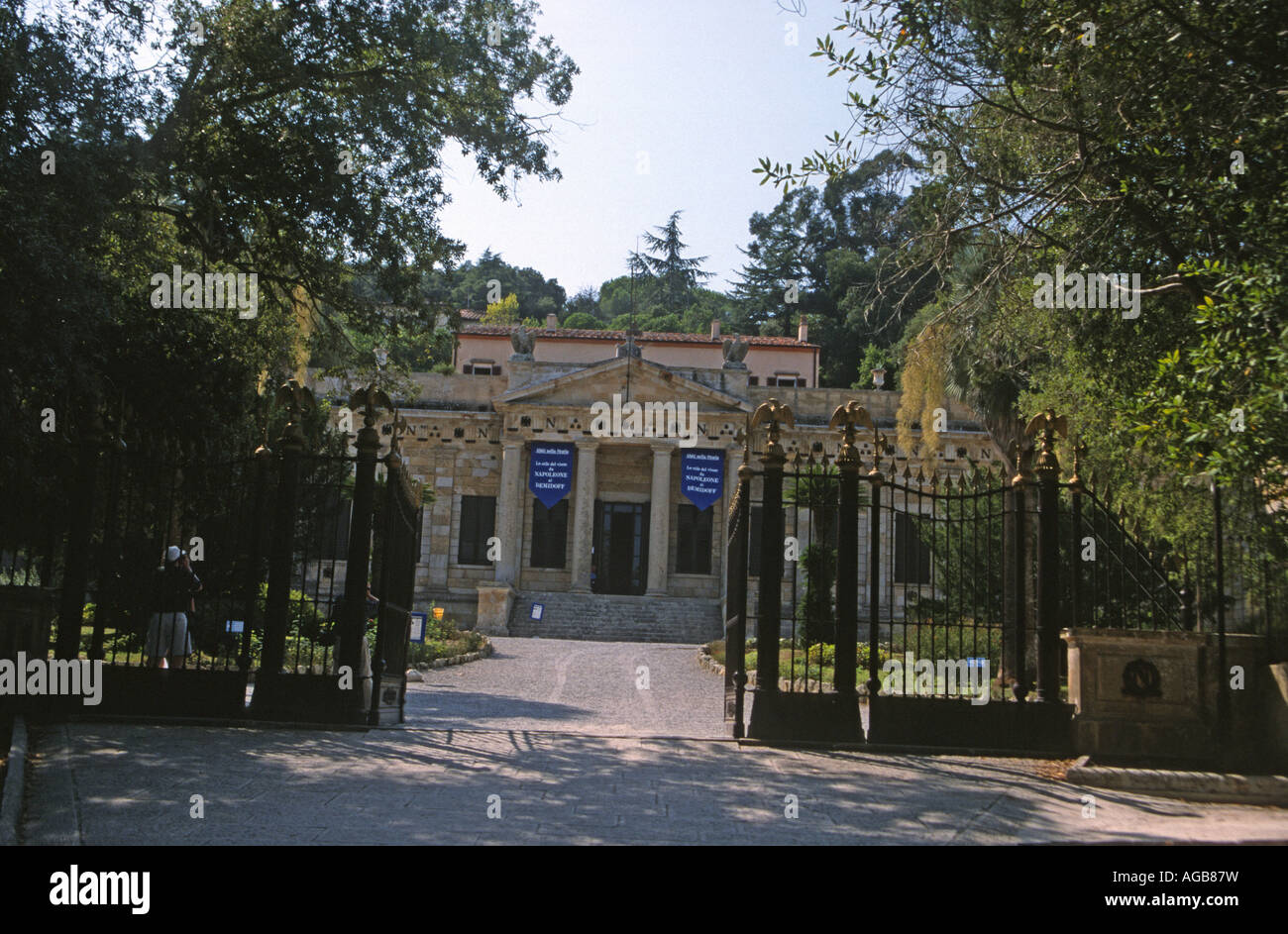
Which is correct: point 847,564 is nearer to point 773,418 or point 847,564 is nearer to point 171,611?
point 773,418

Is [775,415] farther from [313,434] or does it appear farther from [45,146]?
[313,434]

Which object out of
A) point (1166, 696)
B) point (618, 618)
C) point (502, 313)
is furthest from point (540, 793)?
point (502, 313)

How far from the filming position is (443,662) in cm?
1738

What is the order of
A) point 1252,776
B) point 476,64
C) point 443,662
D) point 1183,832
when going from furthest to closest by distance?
point 443,662 → point 476,64 → point 1252,776 → point 1183,832

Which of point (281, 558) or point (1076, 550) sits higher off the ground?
point (1076, 550)

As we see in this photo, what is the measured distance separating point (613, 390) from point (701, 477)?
5.14 meters

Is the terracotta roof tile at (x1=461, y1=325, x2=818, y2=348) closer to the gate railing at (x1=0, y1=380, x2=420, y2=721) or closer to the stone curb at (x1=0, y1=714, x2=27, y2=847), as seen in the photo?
the gate railing at (x1=0, y1=380, x2=420, y2=721)

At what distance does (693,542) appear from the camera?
106ft

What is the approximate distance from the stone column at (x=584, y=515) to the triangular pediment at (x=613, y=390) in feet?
4.82

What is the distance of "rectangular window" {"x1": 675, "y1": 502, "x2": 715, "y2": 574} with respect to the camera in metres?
32.1

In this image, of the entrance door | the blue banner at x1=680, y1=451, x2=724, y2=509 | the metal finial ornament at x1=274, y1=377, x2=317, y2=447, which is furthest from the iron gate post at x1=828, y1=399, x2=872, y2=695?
the entrance door

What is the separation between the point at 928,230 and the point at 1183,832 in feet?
17.3

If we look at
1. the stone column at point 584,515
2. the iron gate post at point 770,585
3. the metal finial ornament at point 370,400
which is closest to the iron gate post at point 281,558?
the metal finial ornament at point 370,400
